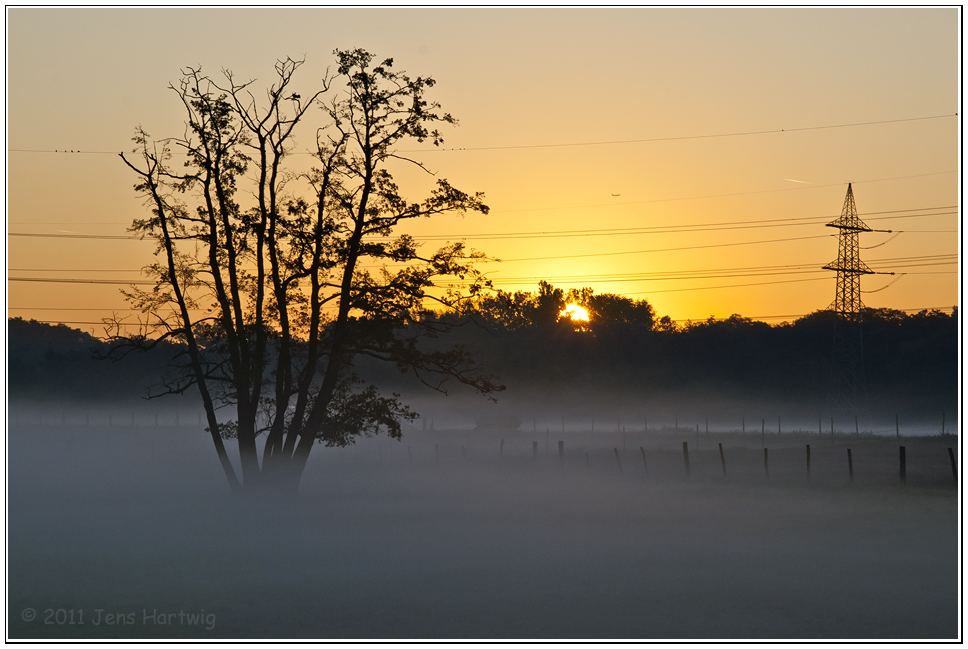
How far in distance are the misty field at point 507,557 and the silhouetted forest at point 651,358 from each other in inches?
2549

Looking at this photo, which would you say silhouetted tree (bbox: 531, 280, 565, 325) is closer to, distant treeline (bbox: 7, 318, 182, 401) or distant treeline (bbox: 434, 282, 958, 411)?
distant treeline (bbox: 434, 282, 958, 411)

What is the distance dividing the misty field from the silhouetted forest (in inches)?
2549

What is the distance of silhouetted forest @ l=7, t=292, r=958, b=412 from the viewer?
11019 centimetres

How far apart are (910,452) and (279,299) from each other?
4650 centimetres

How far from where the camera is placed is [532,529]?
29.7 meters

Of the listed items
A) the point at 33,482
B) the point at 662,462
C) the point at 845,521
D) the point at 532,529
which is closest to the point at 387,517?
the point at 532,529

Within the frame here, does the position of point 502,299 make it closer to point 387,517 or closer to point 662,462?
point 387,517

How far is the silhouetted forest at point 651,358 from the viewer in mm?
110188

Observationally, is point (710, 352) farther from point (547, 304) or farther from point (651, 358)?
point (547, 304)

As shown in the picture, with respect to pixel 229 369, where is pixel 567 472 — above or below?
below

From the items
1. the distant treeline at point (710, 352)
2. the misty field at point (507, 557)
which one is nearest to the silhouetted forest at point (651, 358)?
the distant treeline at point (710, 352)

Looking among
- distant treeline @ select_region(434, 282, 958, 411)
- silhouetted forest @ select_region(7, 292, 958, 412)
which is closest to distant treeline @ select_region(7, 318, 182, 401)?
silhouetted forest @ select_region(7, 292, 958, 412)

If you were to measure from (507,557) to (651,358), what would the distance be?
124434mm

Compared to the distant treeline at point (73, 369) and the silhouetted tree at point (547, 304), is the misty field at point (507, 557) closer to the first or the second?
the distant treeline at point (73, 369)
